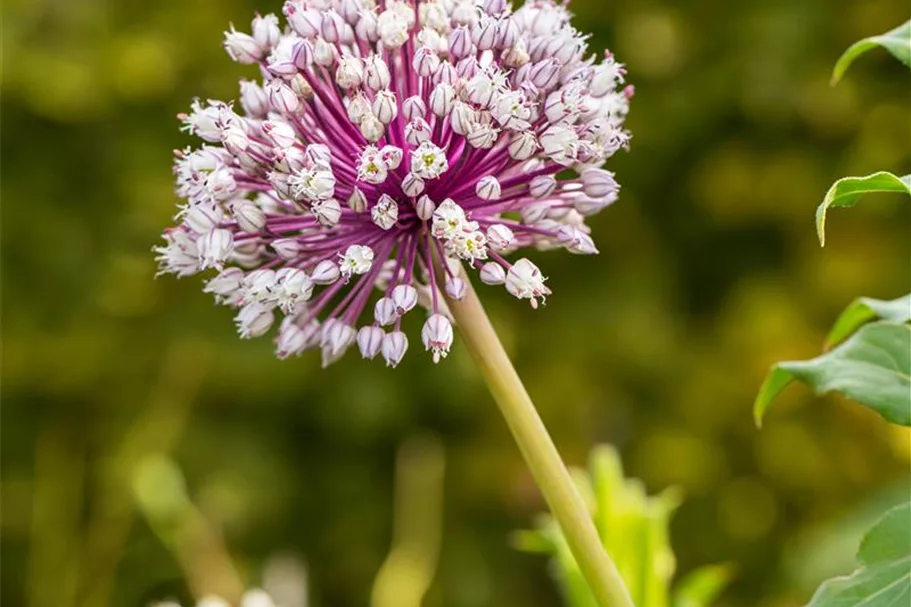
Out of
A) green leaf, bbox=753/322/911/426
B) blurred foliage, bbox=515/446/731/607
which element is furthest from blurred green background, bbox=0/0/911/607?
green leaf, bbox=753/322/911/426

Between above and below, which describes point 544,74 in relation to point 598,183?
above

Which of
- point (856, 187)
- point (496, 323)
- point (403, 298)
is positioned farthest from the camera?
point (496, 323)

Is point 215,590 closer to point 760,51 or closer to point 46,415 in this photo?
point 46,415

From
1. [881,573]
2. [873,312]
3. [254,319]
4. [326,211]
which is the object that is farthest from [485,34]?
[881,573]

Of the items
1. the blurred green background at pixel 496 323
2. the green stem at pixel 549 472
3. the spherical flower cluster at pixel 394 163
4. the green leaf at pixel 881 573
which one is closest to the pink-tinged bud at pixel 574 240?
the spherical flower cluster at pixel 394 163

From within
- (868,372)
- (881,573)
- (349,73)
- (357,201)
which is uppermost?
(349,73)

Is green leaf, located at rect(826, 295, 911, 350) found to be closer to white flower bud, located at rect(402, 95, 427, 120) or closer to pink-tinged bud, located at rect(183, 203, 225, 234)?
white flower bud, located at rect(402, 95, 427, 120)

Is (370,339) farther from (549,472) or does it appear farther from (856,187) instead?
(856,187)

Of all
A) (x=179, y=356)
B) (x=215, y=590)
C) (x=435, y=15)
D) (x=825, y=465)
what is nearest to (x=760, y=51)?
(x=825, y=465)
